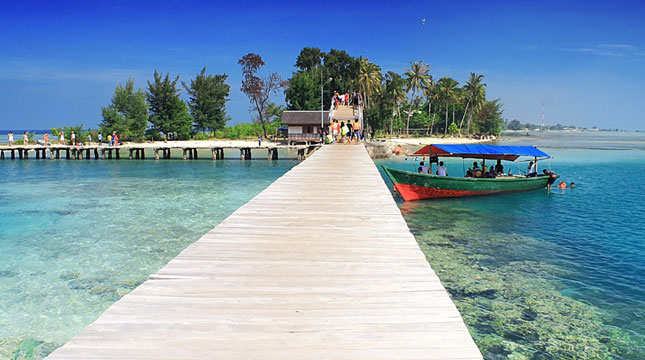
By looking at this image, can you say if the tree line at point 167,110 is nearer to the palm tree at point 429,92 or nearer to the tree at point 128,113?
the tree at point 128,113

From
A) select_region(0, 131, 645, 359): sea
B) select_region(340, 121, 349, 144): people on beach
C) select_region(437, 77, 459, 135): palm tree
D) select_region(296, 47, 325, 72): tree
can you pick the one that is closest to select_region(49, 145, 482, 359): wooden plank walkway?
select_region(0, 131, 645, 359): sea

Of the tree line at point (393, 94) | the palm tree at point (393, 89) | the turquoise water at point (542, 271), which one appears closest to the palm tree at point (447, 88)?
the tree line at point (393, 94)

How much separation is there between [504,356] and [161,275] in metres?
5.63

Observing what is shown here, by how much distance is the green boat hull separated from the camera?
21641 millimetres

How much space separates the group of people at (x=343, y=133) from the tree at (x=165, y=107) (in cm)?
3315

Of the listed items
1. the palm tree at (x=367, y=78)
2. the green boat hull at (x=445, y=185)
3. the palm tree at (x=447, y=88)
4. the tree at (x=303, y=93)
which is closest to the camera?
the green boat hull at (x=445, y=185)

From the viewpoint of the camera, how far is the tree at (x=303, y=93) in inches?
2547

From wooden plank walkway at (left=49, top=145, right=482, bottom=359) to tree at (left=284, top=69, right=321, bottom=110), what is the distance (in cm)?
5867

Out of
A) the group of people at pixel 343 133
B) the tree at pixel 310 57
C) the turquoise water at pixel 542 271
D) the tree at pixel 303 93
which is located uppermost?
the tree at pixel 310 57

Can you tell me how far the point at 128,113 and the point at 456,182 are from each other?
49.2 meters

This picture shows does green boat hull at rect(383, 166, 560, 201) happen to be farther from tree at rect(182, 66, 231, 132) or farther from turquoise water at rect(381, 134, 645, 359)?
tree at rect(182, 66, 231, 132)

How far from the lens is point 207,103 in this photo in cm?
6500

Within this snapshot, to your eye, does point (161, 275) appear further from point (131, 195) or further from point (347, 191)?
point (131, 195)

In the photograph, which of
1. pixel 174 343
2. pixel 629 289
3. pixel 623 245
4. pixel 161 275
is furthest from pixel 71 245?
pixel 623 245
